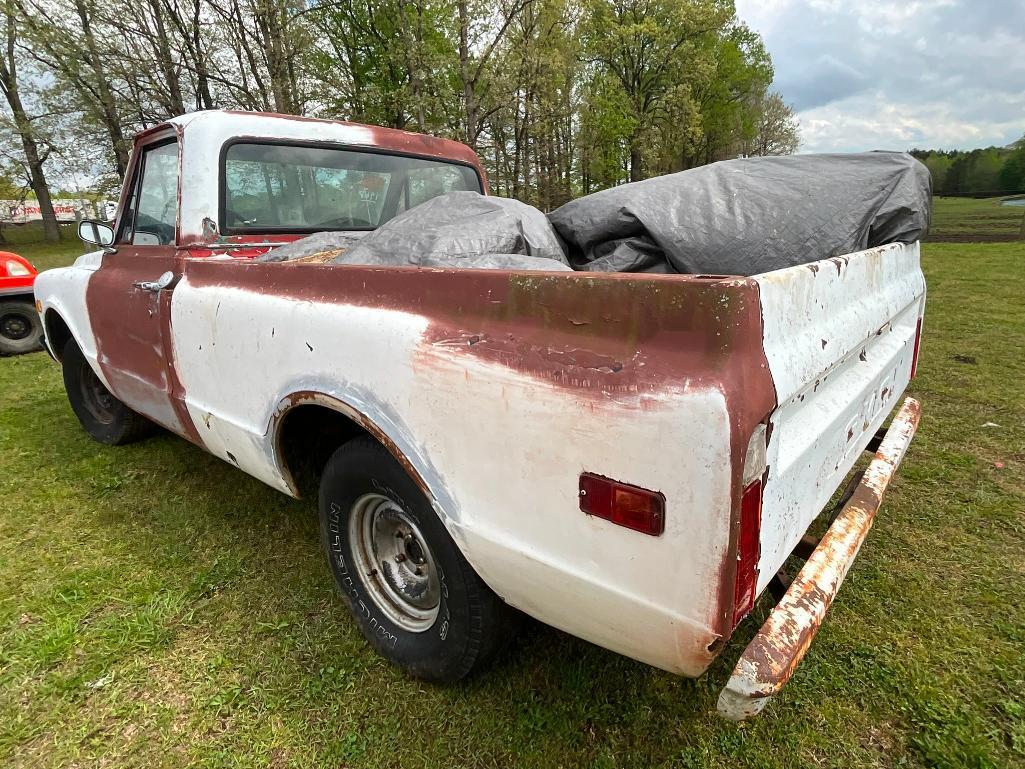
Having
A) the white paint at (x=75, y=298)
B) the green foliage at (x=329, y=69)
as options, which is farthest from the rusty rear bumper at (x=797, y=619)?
the green foliage at (x=329, y=69)

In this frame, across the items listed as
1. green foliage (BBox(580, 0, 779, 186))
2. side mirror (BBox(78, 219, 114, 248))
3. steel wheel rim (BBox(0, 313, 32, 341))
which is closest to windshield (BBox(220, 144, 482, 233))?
side mirror (BBox(78, 219, 114, 248))

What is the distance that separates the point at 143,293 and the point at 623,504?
99.6 inches

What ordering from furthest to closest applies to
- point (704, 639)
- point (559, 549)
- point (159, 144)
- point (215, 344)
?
point (159, 144)
point (215, 344)
point (559, 549)
point (704, 639)

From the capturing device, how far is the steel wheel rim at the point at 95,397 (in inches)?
155

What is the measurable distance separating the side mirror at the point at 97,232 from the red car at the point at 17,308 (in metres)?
4.28

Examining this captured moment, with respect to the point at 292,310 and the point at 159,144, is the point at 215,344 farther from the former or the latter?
the point at 159,144

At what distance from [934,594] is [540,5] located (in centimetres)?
1883

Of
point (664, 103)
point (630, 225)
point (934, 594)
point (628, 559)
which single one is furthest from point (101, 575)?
point (664, 103)

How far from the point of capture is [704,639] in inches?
44.6

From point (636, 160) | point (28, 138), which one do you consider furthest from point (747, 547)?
point (636, 160)

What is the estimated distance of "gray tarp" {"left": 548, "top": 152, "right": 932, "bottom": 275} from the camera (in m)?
1.86

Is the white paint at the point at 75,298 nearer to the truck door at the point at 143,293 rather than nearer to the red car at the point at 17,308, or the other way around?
the truck door at the point at 143,293

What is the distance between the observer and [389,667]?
202 cm

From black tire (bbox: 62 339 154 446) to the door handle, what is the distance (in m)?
1.59
